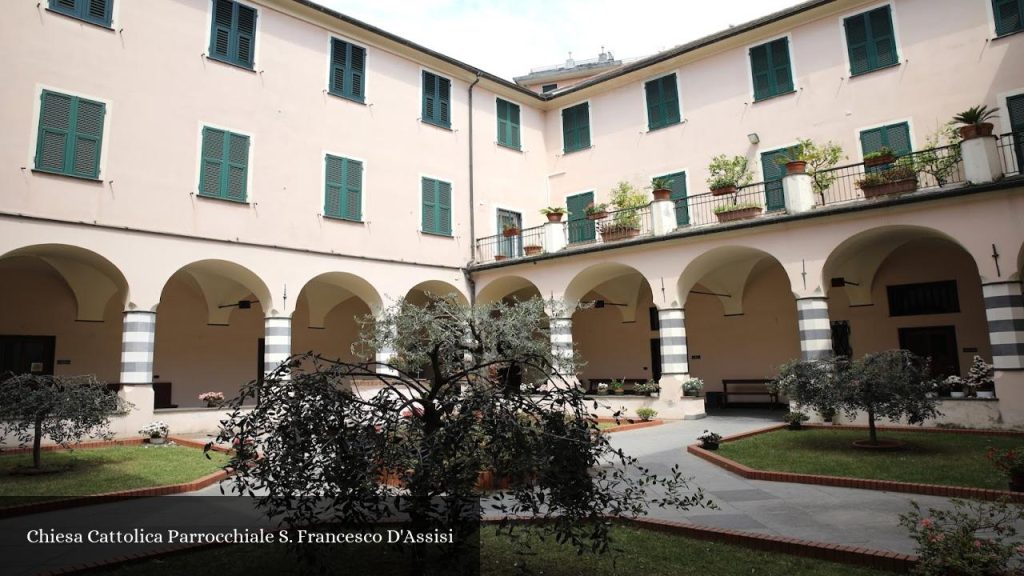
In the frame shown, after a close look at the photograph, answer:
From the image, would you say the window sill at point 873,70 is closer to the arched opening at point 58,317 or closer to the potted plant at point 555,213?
the potted plant at point 555,213

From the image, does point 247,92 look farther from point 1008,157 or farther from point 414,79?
point 1008,157

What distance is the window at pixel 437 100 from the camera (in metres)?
18.9

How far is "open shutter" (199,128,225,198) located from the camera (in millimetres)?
14516

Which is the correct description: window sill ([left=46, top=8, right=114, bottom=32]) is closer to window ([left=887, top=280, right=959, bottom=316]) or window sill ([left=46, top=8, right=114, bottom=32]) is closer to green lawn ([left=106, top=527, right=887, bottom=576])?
green lawn ([left=106, top=527, right=887, bottom=576])

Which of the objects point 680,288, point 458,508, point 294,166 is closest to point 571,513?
point 458,508

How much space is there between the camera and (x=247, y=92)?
50.7 ft

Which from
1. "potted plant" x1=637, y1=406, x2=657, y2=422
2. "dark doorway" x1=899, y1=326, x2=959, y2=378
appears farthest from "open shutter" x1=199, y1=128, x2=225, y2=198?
"dark doorway" x1=899, y1=326, x2=959, y2=378

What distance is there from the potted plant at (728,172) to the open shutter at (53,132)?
14.5 meters

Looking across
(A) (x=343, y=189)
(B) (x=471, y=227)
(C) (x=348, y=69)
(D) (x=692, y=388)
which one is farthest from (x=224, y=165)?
(D) (x=692, y=388)

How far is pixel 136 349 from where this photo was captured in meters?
13.3

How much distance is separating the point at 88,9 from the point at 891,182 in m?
17.2

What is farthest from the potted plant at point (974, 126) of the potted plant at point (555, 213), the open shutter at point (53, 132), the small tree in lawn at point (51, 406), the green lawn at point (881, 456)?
the open shutter at point (53, 132)

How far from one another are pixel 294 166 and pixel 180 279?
4919 mm

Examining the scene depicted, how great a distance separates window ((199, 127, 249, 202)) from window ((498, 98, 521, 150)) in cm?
841
